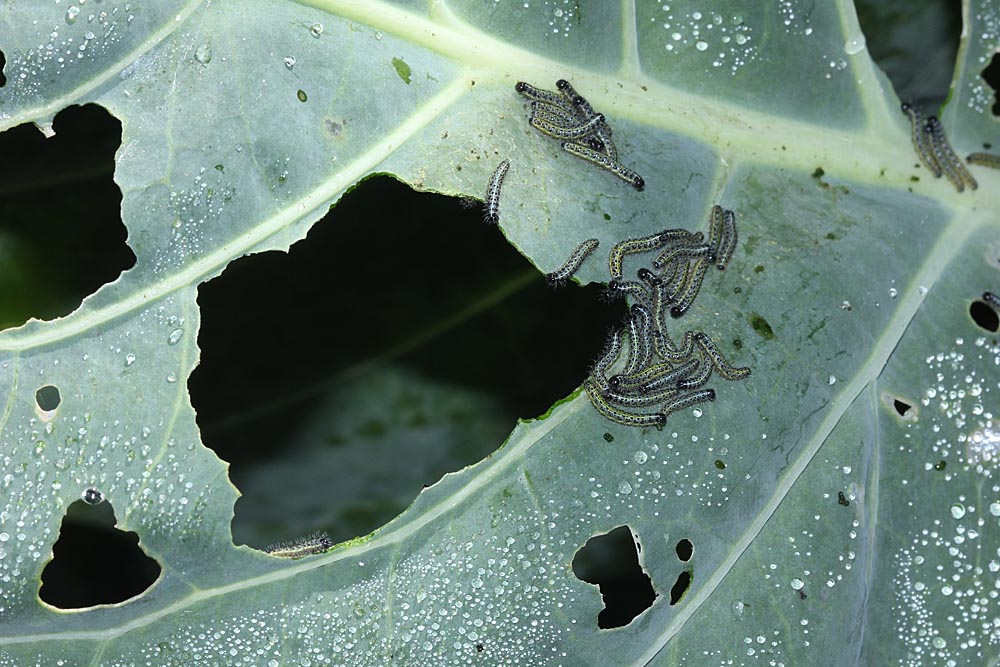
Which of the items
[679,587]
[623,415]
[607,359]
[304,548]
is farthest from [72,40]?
[679,587]

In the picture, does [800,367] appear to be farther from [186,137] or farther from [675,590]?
[186,137]

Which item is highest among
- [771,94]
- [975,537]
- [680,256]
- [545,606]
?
[771,94]

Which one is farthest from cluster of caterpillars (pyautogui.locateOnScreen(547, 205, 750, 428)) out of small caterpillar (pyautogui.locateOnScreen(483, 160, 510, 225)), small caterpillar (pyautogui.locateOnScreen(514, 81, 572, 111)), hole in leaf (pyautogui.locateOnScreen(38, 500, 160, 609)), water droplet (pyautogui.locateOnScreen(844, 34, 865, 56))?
hole in leaf (pyautogui.locateOnScreen(38, 500, 160, 609))

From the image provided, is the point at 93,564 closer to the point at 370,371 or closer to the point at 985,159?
the point at 370,371

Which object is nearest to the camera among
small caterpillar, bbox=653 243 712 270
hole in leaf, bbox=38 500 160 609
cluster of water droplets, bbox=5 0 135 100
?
cluster of water droplets, bbox=5 0 135 100

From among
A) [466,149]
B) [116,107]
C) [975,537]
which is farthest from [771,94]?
[116,107]

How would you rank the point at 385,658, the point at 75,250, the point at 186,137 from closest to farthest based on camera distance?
the point at 186,137 < the point at 385,658 < the point at 75,250

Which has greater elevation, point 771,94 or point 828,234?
point 771,94

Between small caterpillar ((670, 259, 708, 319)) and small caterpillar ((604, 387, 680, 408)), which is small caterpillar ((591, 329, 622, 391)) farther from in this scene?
small caterpillar ((670, 259, 708, 319))
